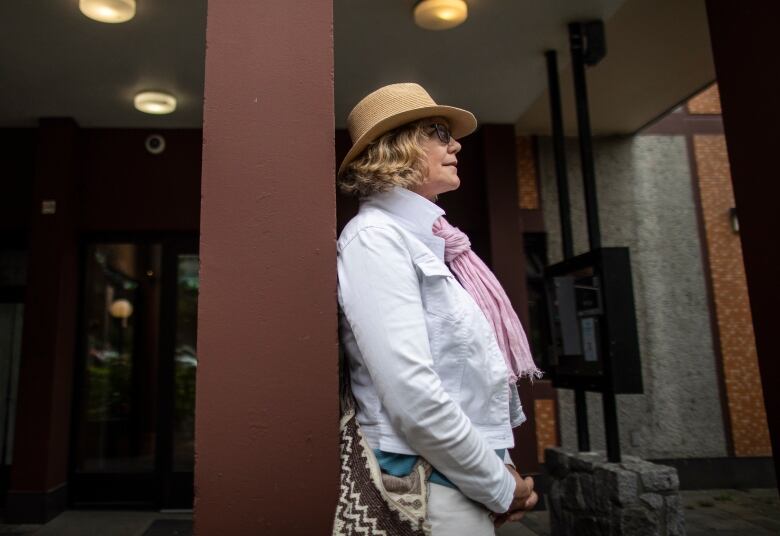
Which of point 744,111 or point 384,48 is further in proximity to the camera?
point 384,48

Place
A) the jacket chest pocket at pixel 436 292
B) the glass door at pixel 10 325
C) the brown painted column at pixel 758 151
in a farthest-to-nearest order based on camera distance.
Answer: the glass door at pixel 10 325 → the brown painted column at pixel 758 151 → the jacket chest pocket at pixel 436 292

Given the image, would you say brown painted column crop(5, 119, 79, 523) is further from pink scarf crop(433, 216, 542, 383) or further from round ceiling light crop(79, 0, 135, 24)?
pink scarf crop(433, 216, 542, 383)

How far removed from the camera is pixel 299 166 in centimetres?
153

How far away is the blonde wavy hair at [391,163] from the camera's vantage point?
154cm

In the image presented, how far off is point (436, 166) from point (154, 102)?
438 centimetres

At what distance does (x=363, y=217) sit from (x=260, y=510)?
757 mm

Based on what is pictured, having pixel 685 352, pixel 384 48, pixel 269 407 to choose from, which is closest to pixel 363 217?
pixel 269 407

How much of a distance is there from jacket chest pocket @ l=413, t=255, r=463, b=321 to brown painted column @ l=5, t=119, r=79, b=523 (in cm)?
505

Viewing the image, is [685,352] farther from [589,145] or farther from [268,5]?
[268,5]

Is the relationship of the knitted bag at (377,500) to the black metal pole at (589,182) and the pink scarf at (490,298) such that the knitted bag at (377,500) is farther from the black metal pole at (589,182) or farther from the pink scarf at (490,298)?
the black metal pole at (589,182)

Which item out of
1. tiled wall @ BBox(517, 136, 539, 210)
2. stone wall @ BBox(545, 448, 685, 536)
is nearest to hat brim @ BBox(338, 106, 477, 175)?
stone wall @ BBox(545, 448, 685, 536)

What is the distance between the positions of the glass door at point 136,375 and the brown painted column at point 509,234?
3.05 m

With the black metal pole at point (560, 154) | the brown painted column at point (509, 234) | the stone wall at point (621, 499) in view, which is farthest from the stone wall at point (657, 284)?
the stone wall at point (621, 499)

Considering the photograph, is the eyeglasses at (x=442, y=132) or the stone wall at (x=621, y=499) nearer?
Answer: the eyeglasses at (x=442, y=132)
